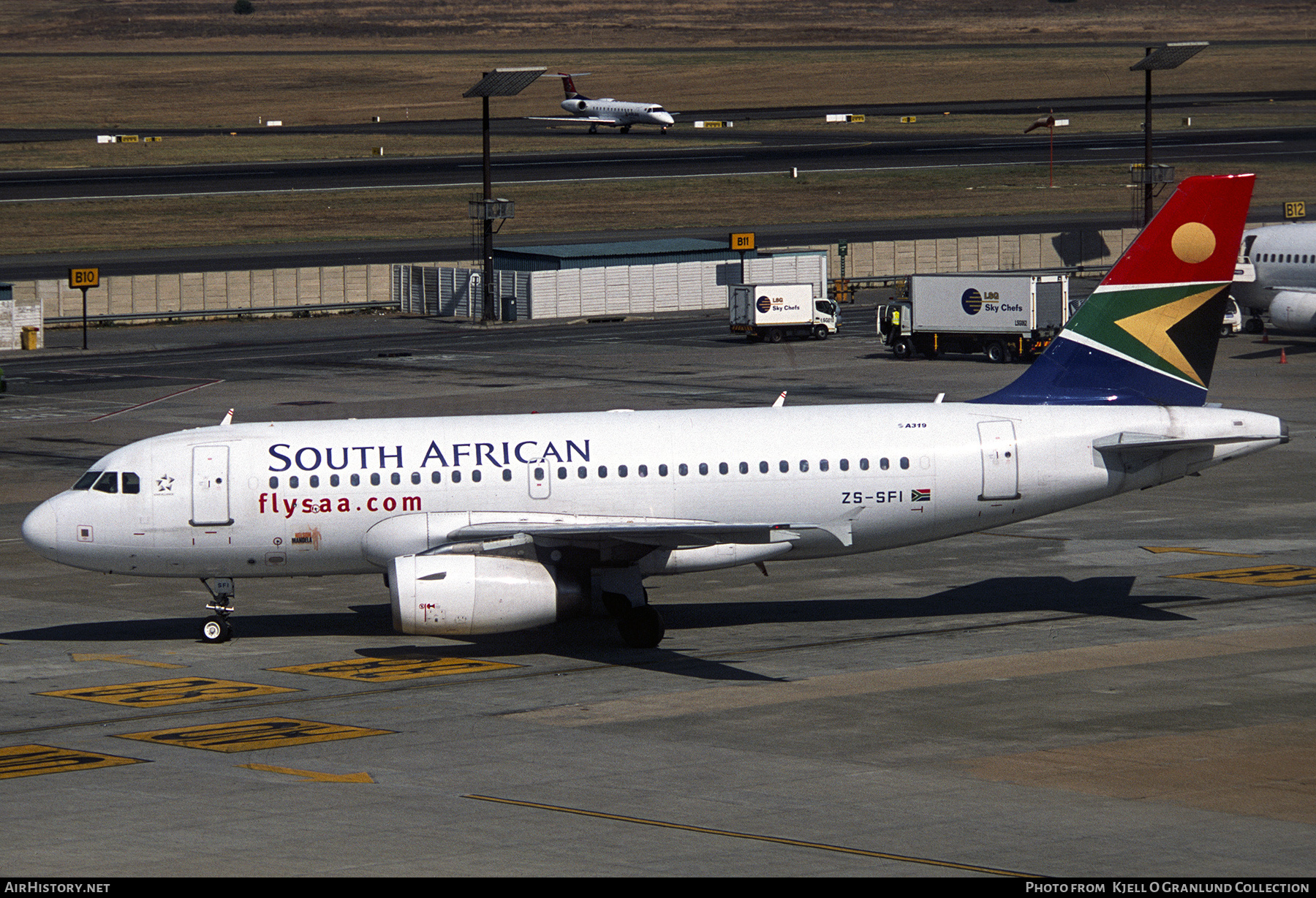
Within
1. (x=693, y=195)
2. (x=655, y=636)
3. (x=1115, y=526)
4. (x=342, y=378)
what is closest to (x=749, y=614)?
(x=655, y=636)

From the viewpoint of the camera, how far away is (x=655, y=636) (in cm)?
3500

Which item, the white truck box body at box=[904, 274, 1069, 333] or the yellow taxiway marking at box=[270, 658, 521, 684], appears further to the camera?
the white truck box body at box=[904, 274, 1069, 333]

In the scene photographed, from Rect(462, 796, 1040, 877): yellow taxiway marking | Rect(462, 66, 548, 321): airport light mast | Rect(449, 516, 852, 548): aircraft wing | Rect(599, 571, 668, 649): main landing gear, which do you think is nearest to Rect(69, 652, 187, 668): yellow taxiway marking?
Rect(449, 516, 852, 548): aircraft wing

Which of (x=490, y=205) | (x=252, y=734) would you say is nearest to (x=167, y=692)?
(x=252, y=734)

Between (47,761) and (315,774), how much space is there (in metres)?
4.57

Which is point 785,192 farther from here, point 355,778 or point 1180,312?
point 355,778

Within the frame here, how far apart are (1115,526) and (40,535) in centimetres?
2826

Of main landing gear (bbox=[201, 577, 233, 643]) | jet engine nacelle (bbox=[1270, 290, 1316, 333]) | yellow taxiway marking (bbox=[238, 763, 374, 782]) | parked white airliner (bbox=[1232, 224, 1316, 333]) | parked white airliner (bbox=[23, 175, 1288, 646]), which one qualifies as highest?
parked white airliner (bbox=[1232, 224, 1316, 333])

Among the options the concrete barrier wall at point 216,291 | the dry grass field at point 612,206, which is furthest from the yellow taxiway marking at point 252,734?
the dry grass field at point 612,206

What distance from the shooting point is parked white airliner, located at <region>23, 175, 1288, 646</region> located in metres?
35.8

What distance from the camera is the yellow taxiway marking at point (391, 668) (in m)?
33.4

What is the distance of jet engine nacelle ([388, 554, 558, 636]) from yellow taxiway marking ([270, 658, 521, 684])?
2.47 feet

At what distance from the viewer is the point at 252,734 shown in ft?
94.9

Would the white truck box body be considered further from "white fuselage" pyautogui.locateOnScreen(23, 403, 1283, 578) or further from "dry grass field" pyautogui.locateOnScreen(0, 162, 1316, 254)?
"dry grass field" pyautogui.locateOnScreen(0, 162, 1316, 254)
